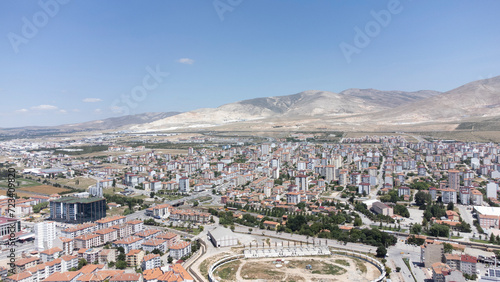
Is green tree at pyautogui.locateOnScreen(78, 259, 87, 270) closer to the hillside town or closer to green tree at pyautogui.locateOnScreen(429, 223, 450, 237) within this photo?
the hillside town

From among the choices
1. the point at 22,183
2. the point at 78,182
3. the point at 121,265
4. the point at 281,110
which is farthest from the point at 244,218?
the point at 281,110

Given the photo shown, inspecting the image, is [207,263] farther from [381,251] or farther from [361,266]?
[381,251]

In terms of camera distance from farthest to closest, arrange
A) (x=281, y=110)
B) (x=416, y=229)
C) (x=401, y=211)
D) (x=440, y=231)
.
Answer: (x=281, y=110) < (x=401, y=211) < (x=416, y=229) < (x=440, y=231)

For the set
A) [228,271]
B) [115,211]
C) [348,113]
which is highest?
[348,113]

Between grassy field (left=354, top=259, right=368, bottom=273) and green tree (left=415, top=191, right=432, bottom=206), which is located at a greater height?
green tree (left=415, top=191, right=432, bottom=206)

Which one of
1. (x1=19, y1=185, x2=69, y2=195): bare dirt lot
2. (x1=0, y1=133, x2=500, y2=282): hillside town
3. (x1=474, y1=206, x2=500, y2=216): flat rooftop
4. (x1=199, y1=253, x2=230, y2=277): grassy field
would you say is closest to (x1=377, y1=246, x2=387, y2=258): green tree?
(x1=0, y1=133, x2=500, y2=282): hillside town

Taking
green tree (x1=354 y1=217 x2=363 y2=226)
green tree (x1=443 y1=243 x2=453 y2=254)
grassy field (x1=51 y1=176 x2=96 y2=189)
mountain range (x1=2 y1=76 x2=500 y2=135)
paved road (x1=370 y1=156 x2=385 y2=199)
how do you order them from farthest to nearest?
mountain range (x1=2 y1=76 x2=500 y2=135), grassy field (x1=51 y1=176 x2=96 y2=189), paved road (x1=370 y1=156 x2=385 y2=199), green tree (x1=354 y1=217 x2=363 y2=226), green tree (x1=443 y1=243 x2=453 y2=254)

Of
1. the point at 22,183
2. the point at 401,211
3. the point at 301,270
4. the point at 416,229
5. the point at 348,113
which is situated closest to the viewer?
the point at 301,270
